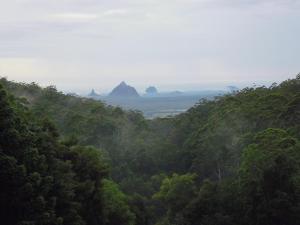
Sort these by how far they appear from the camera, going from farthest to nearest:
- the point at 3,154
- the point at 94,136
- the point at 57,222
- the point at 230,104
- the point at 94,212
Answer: the point at 94,136 < the point at 230,104 < the point at 94,212 < the point at 57,222 < the point at 3,154

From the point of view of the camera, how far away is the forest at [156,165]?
59.3ft

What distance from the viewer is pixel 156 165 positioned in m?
44.3

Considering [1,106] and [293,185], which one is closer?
[1,106]

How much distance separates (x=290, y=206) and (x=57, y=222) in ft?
38.9

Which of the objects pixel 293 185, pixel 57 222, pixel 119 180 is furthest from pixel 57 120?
pixel 57 222

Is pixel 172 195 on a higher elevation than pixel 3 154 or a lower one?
lower

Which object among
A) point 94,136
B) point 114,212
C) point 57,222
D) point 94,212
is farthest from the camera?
point 94,136

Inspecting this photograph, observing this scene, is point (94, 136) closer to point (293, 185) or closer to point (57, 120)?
point (57, 120)

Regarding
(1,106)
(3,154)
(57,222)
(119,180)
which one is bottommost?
(119,180)

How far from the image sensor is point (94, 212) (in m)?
24.7

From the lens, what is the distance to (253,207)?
85.4 feet

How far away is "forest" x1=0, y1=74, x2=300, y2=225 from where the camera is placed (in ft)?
59.3

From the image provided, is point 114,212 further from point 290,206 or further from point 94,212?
point 290,206

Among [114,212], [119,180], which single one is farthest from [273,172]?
[119,180]
